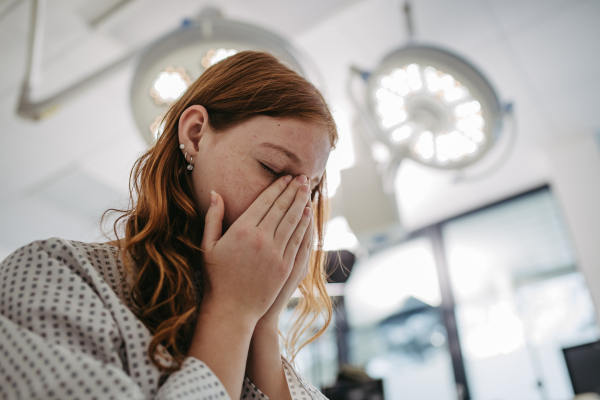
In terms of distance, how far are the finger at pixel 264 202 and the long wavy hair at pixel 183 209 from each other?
88mm

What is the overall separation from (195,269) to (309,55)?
1759 mm

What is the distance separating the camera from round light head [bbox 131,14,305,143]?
3.47ft

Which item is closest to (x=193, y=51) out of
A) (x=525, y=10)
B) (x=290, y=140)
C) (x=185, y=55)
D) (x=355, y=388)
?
(x=185, y=55)

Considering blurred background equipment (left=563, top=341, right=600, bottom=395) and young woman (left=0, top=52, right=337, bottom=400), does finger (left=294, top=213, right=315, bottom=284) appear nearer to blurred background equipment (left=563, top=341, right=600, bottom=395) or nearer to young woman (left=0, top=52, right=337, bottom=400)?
young woman (left=0, top=52, right=337, bottom=400)

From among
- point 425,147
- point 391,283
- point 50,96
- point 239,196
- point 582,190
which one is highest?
point 582,190

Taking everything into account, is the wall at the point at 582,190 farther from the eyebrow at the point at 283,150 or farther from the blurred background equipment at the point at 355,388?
the eyebrow at the point at 283,150

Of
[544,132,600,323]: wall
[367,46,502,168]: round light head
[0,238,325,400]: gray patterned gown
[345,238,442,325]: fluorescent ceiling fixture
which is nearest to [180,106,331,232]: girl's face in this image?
[0,238,325,400]: gray patterned gown

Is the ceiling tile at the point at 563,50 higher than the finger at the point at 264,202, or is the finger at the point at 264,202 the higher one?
the ceiling tile at the point at 563,50

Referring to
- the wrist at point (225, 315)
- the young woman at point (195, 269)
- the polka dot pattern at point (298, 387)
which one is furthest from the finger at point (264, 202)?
the polka dot pattern at point (298, 387)

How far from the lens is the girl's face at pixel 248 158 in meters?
0.67

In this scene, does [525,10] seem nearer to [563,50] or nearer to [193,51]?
[563,50]

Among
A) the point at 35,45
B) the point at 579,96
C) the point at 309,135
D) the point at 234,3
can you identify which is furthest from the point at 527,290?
the point at 35,45

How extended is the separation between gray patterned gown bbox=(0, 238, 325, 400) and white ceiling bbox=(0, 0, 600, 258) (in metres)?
1.07

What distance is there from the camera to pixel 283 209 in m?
0.64
